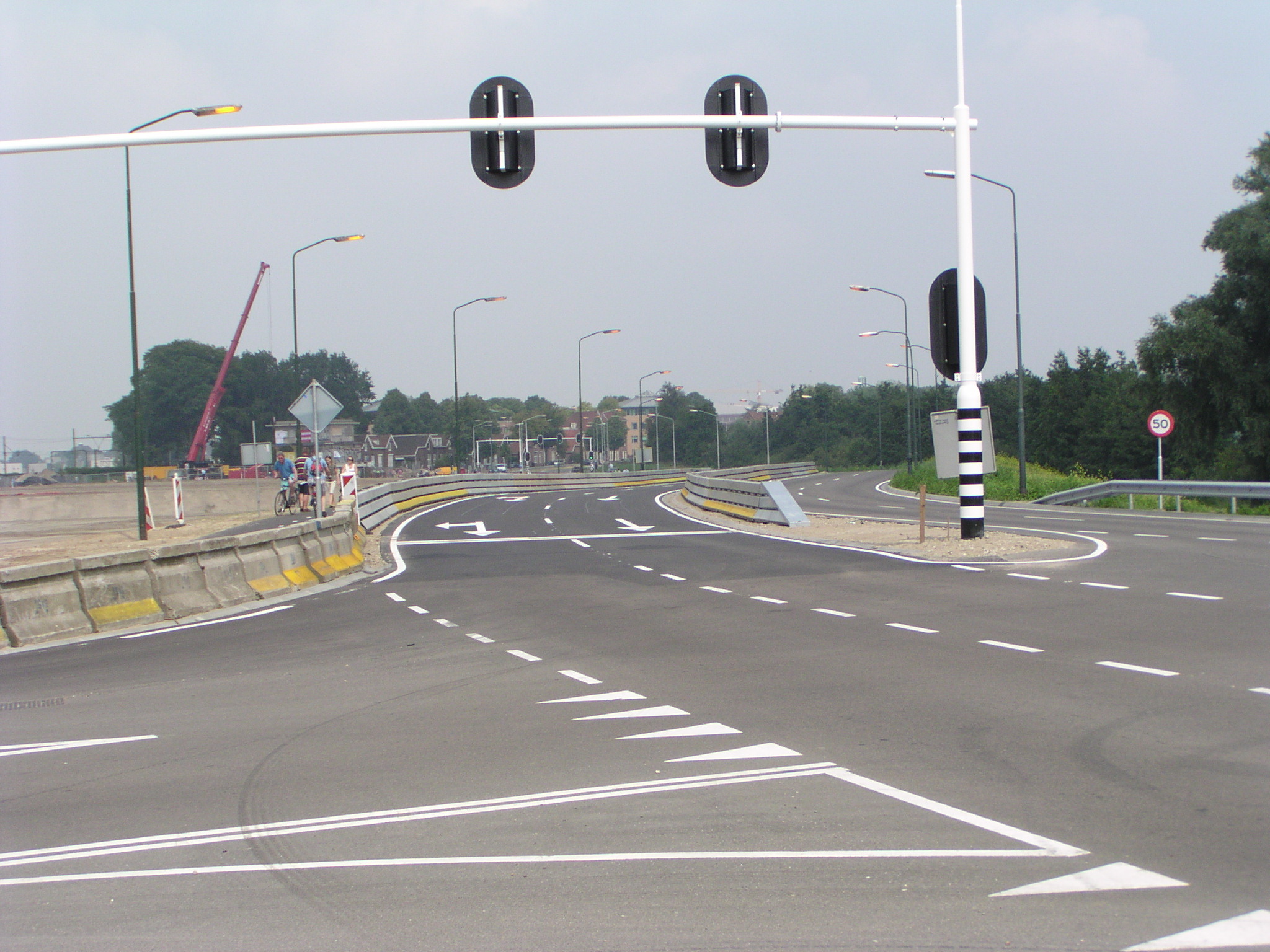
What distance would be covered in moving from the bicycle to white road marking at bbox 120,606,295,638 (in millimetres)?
19780

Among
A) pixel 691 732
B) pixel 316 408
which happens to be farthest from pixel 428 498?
pixel 691 732

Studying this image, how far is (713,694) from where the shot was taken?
324 inches

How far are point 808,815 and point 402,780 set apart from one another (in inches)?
91.4

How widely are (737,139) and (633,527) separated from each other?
1589cm

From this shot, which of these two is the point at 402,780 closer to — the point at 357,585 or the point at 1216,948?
the point at 1216,948

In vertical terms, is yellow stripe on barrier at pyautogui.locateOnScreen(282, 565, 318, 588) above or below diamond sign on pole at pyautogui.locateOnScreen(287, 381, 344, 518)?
below

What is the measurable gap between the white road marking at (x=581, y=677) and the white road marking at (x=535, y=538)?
1531 centimetres

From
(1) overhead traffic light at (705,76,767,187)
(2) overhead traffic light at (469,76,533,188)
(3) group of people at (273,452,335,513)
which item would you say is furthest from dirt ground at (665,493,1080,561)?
(3) group of people at (273,452,335,513)

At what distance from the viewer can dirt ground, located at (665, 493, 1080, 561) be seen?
17.7 metres

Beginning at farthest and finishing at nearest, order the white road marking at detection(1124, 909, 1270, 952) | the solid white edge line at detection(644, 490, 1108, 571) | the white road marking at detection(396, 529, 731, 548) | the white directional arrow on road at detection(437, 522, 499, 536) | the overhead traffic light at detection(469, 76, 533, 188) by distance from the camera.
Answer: the white directional arrow on road at detection(437, 522, 499, 536)
the white road marking at detection(396, 529, 731, 548)
the solid white edge line at detection(644, 490, 1108, 571)
the overhead traffic light at detection(469, 76, 533, 188)
the white road marking at detection(1124, 909, 1270, 952)

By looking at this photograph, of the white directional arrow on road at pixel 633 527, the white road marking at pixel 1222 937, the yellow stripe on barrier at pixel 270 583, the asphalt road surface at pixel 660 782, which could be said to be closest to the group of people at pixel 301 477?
the white directional arrow on road at pixel 633 527

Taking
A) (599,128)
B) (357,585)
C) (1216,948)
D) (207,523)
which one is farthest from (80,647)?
(207,523)

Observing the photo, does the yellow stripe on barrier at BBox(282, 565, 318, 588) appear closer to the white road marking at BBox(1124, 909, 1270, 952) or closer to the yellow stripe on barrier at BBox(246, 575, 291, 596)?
the yellow stripe on barrier at BBox(246, 575, 291, 596)

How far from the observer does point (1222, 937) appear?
3807 mm
